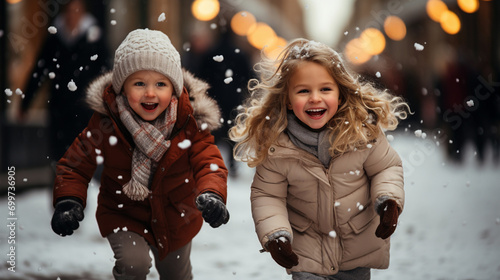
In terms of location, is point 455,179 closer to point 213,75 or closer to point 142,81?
point 213,75

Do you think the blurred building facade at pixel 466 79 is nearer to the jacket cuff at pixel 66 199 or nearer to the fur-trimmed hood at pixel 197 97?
the fur-trimmed hood at pixel 197 97

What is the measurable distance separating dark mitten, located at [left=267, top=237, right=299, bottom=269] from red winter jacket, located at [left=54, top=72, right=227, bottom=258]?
395 millimetres

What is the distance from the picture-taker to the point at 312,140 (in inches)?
107

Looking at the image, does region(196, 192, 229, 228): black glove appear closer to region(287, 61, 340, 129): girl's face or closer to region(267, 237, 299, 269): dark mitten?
region(267, 237, 299, 269): dark mitten

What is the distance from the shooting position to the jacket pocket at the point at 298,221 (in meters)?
2.73

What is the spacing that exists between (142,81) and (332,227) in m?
1.10

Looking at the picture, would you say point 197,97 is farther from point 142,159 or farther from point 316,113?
point 316,113

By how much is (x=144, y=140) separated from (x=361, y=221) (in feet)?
3.44

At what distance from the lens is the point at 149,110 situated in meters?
2.79

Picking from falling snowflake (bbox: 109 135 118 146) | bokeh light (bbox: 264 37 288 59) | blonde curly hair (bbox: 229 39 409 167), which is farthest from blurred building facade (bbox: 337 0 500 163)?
falling snowflake (bbox: 109 135 118 146)

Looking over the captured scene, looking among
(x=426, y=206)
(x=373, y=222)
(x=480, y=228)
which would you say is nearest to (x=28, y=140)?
(x=426, y=206)

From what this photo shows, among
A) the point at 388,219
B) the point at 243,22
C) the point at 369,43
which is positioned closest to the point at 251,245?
the point at 388,219

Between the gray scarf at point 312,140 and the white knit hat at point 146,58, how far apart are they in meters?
0.60

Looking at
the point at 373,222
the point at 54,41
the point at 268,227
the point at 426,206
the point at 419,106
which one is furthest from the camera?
the point at 419,106
